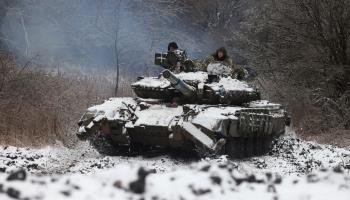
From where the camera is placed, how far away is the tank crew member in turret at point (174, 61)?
1192 centimetres

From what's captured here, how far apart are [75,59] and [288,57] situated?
10434 millimetres

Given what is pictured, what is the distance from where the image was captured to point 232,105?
10.8 m

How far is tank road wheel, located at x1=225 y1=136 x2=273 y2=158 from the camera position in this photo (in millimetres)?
10062

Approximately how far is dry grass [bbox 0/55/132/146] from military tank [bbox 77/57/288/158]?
1746 millimetres

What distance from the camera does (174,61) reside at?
12.0 m

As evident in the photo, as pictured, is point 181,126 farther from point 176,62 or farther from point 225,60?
point 176,62

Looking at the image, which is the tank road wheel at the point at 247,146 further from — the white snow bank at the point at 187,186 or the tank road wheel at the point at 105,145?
the white snow bank at the point at 187,186

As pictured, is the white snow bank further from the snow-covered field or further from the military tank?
the military tank

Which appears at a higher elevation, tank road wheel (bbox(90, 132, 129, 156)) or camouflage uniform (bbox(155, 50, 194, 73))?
camouflage uniform (bbox(155, 50, 194, 73))

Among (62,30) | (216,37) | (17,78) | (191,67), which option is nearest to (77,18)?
(62,30)

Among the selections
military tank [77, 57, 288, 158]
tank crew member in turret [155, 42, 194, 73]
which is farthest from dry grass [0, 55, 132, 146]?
tank crew member in turret [155, 42, 194, 73]

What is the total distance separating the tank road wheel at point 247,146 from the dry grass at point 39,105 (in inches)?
136

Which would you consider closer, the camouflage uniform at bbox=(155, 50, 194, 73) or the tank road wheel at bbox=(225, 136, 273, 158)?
the tank road wheel at bbox=(225, 136, 273, 158)

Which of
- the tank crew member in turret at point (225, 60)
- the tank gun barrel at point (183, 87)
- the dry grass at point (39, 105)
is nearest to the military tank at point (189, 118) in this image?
the tank gun barrel at point (183, 87)
